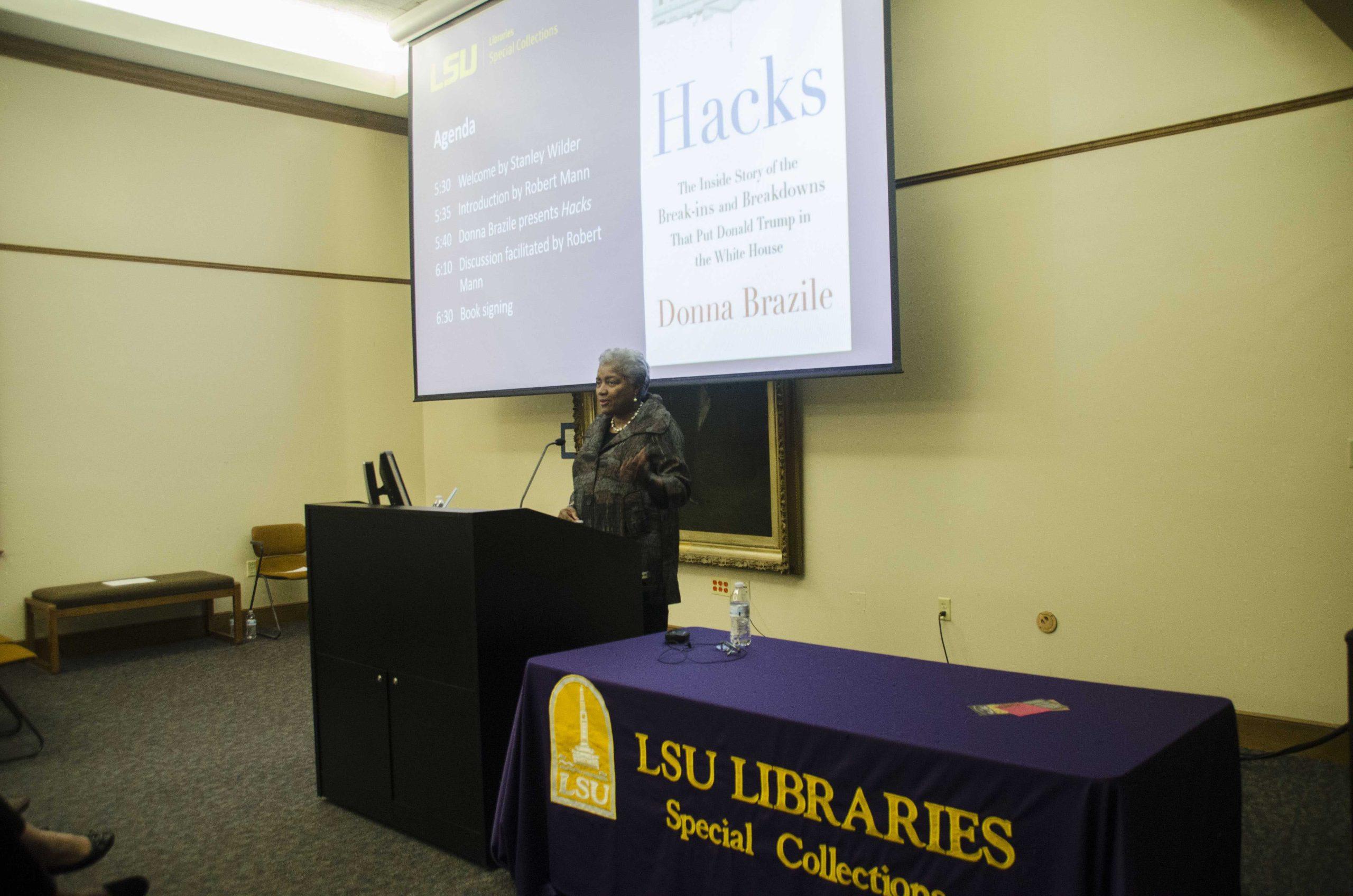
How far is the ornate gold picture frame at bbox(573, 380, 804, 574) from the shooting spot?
14.3 ft

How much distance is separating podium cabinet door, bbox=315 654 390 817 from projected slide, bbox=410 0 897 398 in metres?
2.00

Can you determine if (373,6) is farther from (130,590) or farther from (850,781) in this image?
(850,781)

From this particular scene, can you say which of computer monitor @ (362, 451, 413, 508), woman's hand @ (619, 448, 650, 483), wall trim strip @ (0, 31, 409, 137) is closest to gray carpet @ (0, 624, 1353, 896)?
computer monitor @ (362, 451, 413, 508)

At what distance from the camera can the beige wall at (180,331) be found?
17.2 feet

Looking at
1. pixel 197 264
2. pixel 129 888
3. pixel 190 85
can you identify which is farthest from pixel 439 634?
pixel 190 85

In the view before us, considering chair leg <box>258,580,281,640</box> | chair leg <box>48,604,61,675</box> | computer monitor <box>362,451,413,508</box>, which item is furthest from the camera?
chair leg <box>258,580,281,640</box>

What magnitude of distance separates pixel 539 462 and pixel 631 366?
2483mm

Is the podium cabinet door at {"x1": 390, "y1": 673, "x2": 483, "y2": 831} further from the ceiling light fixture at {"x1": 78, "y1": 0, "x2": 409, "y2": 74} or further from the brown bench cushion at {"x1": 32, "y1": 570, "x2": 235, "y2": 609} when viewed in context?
the ceiling light fixture at {"x1": 78, "y1": 0, "x2": 409, "y2": 74}

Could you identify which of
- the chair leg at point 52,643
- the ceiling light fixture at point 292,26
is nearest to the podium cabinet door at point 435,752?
the chair leg at point 52,643

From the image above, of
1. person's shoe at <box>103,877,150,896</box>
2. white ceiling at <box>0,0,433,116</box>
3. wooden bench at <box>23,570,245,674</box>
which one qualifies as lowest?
person's shoe at <box>103,877,150,896</box>

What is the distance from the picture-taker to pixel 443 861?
2518mm

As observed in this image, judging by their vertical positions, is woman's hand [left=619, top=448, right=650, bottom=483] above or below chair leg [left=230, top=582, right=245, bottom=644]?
above

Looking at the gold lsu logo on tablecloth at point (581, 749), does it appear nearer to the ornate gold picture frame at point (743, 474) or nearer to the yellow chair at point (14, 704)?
the ornate gold picture frame at point (743, 474)

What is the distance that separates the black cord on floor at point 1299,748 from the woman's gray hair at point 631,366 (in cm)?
242
